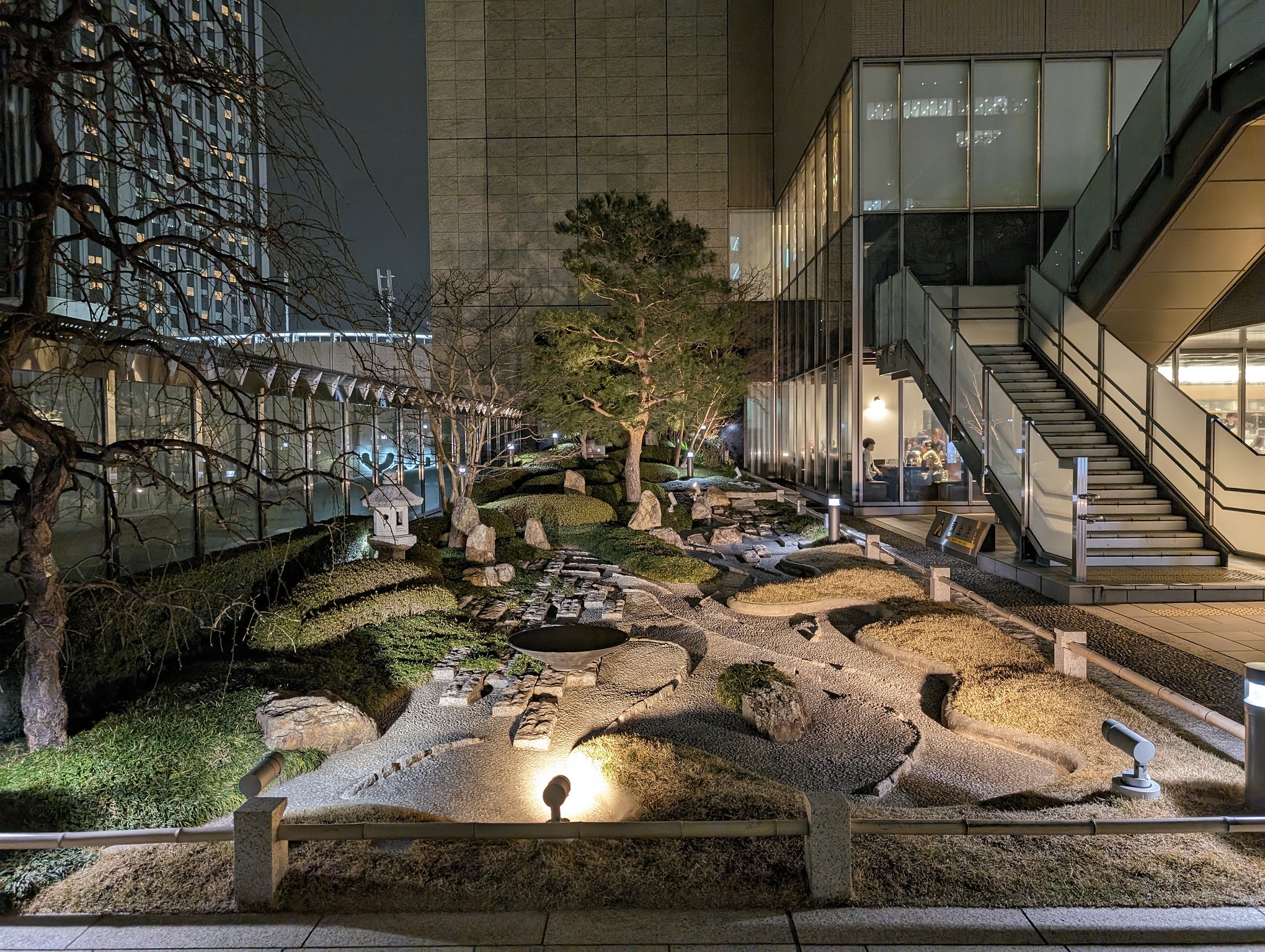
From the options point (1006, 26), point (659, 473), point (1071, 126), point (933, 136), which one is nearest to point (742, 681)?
point (933, 136)

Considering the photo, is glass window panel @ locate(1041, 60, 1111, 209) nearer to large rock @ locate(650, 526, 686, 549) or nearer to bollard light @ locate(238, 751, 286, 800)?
large rock @ locate(650, 526, 686, 549)

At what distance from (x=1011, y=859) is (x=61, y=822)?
16.9 ft

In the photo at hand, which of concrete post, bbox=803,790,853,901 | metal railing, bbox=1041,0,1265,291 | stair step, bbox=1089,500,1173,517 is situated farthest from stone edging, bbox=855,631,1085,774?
metal railing, bbox=1041,0,1265,291

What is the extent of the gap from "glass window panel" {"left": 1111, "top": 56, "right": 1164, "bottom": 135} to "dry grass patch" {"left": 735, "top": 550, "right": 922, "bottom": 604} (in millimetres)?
12795

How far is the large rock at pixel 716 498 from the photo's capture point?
18547 millimetres

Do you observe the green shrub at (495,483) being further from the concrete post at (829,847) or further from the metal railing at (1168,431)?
the concrete post at (829,847)

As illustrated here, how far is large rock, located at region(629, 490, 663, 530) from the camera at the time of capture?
14.8 metres

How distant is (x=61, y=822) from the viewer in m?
4.01

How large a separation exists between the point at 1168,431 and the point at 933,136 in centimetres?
866

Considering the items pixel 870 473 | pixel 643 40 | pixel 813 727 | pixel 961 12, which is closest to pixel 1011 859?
pixel 813 727

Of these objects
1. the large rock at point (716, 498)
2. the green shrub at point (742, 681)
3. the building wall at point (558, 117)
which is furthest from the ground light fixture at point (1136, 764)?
the building wall at point (558, 117)

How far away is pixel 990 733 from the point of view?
552 centimetres

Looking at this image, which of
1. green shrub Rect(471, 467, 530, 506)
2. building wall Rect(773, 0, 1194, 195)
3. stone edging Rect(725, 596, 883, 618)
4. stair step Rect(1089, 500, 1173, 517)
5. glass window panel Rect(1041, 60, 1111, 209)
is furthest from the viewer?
green shrub Rect(471, 467, 530, 506)

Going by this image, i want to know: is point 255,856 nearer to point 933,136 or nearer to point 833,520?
point 833,520
